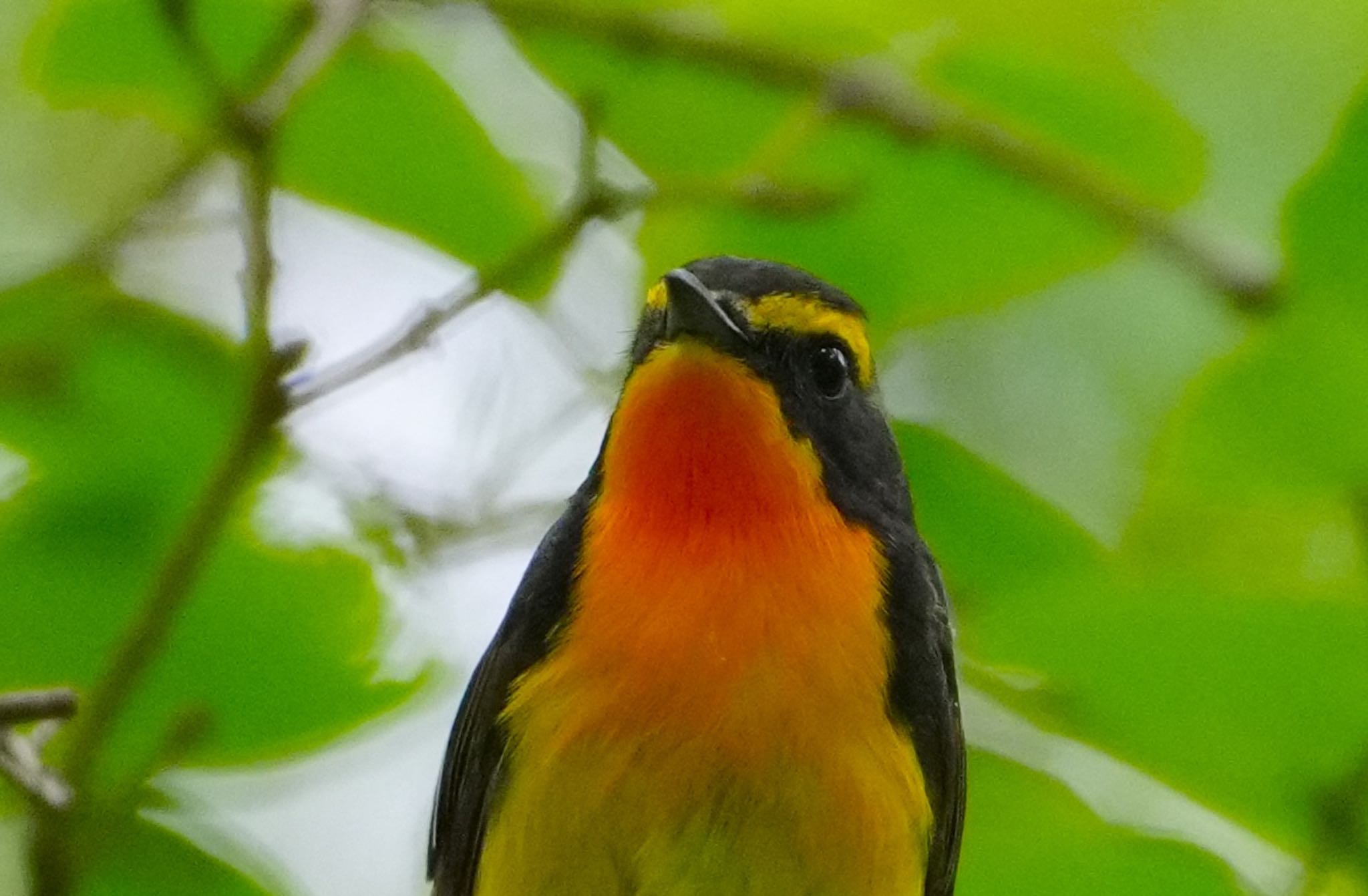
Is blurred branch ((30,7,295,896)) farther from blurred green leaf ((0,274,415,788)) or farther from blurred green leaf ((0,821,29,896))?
blurred green leaf ((0,821,29,896))

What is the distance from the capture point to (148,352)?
2842 mm

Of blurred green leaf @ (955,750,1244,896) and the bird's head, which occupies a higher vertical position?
the bird's head

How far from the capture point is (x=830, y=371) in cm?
362

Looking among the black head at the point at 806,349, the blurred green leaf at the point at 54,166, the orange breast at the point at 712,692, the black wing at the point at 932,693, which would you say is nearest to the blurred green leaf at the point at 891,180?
the black head at the point at 806,349

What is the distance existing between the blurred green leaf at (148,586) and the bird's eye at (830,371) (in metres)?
1.26

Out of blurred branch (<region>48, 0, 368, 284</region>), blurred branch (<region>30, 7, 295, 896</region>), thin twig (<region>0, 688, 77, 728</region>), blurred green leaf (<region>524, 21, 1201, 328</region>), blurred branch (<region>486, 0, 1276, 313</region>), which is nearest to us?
thin twig (<region>0, 688, 77, 728</region>)

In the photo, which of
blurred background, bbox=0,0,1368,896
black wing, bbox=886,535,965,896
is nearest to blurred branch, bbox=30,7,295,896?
blurred background, bbox=0,0,1368,896

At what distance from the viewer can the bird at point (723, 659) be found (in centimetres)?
307

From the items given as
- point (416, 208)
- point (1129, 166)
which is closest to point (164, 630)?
point (416, 208)

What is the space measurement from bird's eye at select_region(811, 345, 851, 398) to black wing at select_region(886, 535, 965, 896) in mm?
410

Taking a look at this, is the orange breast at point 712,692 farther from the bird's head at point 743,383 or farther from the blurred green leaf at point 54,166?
the blurred green leaf at point 54,166

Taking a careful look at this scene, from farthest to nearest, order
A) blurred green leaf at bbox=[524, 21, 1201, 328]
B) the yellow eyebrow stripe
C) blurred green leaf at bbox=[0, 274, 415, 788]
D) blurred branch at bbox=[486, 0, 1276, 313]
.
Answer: the yellow eyebrow stripe < blurred branch at bbox=[486, 0, 1276, 313] < blurred green leaf at bbox=[524, 21, 1201, 328] < blurred green leaf at bbox=[0, 274, 415, 788]

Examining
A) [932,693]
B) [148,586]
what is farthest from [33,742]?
[932,693]

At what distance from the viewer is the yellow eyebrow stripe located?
3428 mm
